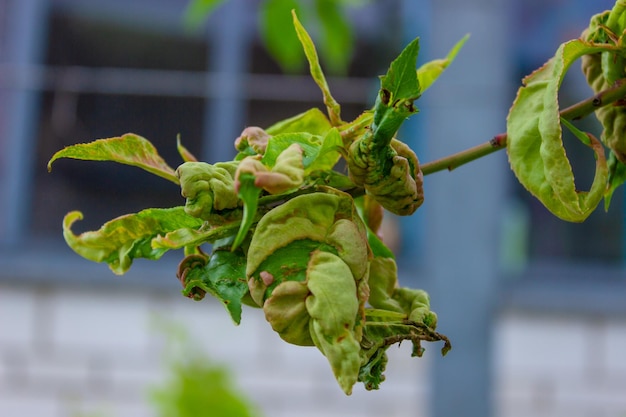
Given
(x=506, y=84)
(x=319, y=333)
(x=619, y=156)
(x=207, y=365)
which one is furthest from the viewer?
(x=506, y=84)

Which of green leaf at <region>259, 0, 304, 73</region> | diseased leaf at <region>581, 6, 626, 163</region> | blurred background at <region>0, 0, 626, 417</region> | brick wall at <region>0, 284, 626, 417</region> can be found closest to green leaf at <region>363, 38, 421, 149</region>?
diseased leaf at <region>581, 6, 626, 163</region>

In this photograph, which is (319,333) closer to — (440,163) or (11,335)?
(440,163)

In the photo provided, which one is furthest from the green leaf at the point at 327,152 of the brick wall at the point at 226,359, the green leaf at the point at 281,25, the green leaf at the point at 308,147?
the brick wall at the point at 226,359

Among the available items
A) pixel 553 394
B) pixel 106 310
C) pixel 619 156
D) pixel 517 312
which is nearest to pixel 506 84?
pixel 517 312

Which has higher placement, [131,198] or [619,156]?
[131,198]

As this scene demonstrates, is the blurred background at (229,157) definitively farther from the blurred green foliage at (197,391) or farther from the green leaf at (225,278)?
the green leaf at (225,278)

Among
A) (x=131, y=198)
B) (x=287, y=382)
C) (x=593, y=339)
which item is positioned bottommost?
(x=287, y=382)
